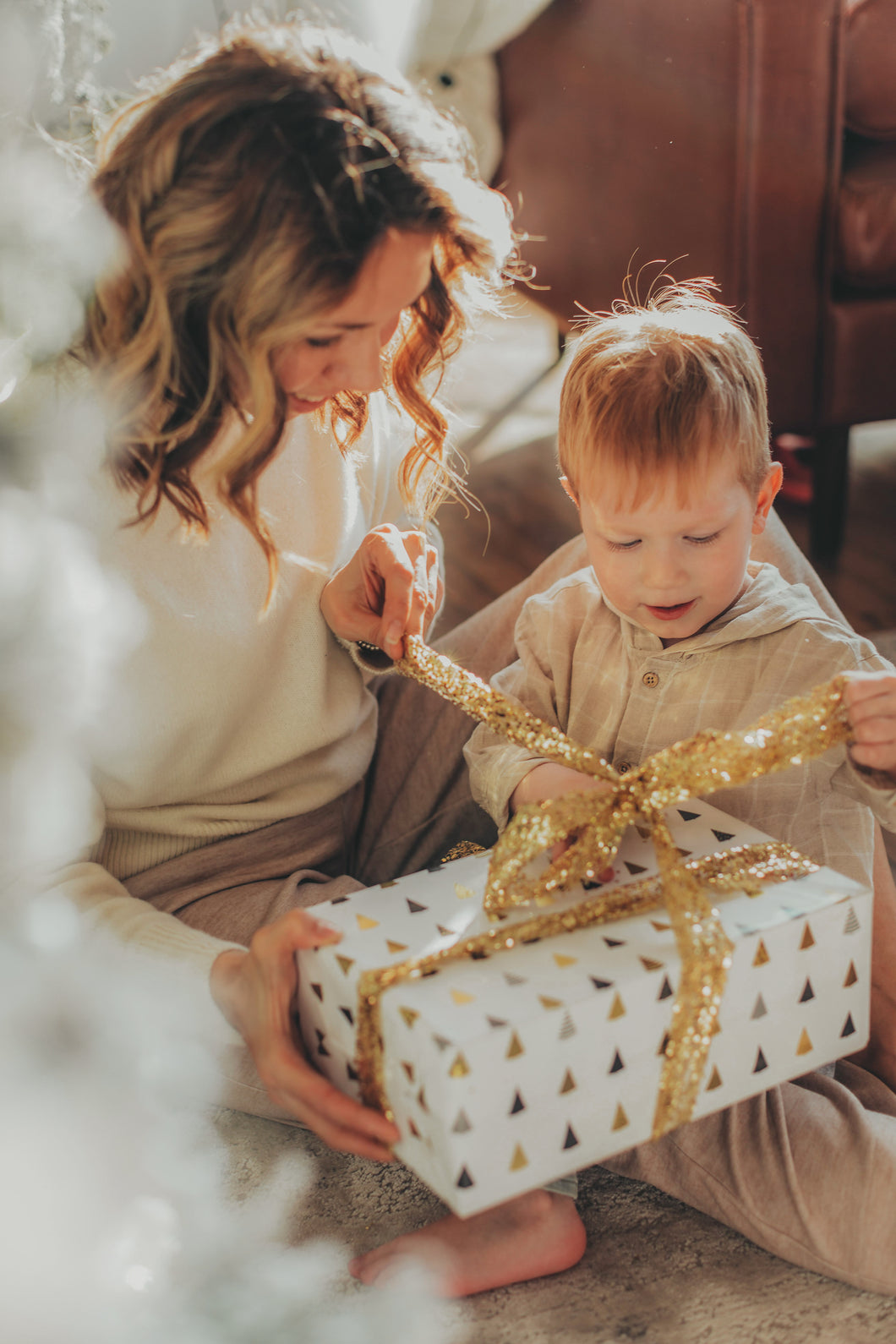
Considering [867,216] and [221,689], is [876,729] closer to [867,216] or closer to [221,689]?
[221,689]

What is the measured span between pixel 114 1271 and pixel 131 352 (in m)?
0.58

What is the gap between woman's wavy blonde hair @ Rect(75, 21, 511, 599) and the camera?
66cm

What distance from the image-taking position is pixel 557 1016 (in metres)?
0.59

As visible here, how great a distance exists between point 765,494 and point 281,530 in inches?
14.8

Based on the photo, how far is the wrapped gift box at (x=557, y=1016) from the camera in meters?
0.59

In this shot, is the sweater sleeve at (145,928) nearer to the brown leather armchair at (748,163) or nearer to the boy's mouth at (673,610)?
the boy's mouth at (673,610)

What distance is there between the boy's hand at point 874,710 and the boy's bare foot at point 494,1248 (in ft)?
1.16

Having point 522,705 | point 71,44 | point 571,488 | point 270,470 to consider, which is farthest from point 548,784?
point 71,44

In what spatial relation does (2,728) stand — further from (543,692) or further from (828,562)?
(828,562)

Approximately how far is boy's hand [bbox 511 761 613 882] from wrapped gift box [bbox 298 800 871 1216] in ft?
0.28

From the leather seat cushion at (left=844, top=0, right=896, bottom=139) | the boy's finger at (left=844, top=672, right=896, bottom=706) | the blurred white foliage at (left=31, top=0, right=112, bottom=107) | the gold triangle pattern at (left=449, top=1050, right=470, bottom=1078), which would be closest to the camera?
the gold triangle pattern at (left=449, top=1050, right=470, bottom=1078)

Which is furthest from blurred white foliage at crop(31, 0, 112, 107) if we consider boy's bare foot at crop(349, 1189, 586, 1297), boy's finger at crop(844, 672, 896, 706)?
boy's bare foot at crop(349, 1189, 586, 1297)

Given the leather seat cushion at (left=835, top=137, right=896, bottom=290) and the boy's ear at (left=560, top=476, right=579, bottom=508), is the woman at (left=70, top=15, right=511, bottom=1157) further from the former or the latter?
the leather seat cushion at (left=835, top=137, right=896, bottom=290)

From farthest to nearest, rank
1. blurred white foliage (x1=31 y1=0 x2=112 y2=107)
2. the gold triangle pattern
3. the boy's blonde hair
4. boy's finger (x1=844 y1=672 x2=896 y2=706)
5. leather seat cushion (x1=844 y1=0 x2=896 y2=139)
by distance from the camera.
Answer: leather seat cushion (x1=844 y1=0 x2=896 y2=139) → blurred white foliage (x1=31 y1=0 x2=112 y2=107) → the boy's blonde hair → boy's finger (x1=844 y1=672 x2=896 y2=706) → the gold triangle pattern
